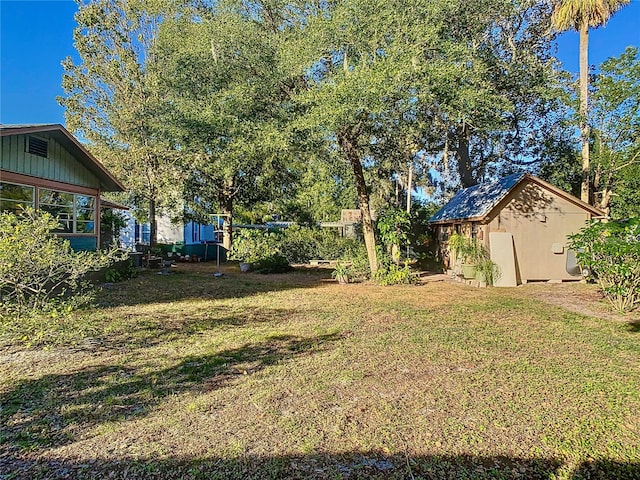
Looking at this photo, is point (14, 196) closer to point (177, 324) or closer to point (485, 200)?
point (177, 324)

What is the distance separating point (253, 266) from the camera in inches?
644

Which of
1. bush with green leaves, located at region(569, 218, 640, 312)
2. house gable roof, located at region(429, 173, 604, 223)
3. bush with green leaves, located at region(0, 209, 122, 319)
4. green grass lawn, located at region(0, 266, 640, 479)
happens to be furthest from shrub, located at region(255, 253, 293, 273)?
bush with green leaves, located at region(0, 209, 122, 319)

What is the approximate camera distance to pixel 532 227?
512 inches

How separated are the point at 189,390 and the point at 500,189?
42.0 ft

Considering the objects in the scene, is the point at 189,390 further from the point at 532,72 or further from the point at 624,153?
the point at 624,153

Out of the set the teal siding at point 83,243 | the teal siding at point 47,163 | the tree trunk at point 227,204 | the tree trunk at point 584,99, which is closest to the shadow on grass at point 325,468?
the teal siding at point 47,163

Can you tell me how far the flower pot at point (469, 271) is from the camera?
12.6 metres

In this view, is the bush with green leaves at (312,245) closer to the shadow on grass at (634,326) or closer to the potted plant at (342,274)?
Result: the potted plant at (342,274)

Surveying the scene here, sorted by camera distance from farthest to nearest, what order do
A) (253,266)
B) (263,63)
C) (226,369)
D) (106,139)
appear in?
1. (106,139)
2. (253,266)
3. (263,63)
4. (226,369)

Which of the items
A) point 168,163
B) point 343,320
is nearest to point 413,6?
point 343,320

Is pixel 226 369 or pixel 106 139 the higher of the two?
pixel 106 139

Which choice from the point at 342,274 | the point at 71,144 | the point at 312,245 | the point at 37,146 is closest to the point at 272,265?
the point at 342,274

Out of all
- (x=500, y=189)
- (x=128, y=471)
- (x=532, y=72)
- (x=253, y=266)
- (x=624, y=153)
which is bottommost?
(x=128, y=471)

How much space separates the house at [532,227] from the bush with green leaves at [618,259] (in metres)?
3.88
